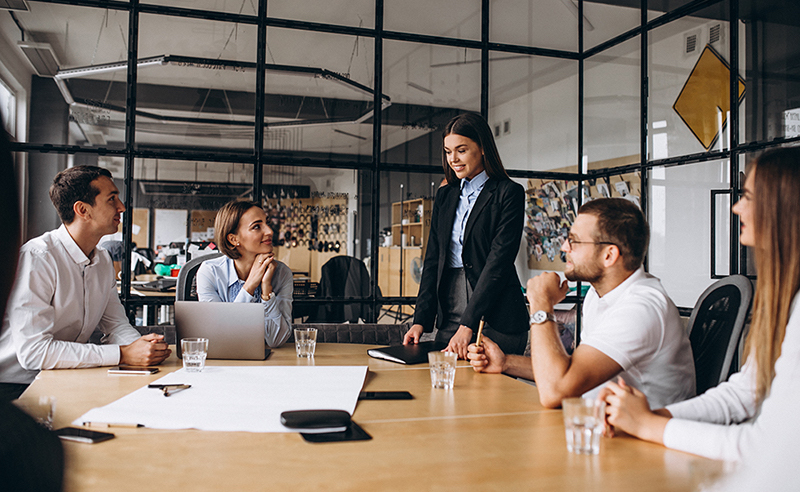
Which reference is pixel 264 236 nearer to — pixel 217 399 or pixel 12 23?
pixel 217 399

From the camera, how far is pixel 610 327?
1.53 metres

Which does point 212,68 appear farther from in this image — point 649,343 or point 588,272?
point 649,343

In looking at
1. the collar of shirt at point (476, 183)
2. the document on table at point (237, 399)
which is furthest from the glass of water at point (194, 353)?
the collar of shirt at point (476, 183)

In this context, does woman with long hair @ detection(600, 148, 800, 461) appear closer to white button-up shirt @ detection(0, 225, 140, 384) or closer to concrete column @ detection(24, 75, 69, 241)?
white button-up shirt @ detection(0, 225, 140, 384)

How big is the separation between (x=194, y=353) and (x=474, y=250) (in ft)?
4.27

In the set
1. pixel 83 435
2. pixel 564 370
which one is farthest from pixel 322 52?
pixel 83 435

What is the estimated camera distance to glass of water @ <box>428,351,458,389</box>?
165 cm

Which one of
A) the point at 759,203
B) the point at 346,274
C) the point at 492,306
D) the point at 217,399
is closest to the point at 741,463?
the point at 759,203

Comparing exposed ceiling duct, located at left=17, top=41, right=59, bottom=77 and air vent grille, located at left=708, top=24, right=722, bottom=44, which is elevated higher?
air vent grille, located at left=708, top=24, right=722, bottom=44

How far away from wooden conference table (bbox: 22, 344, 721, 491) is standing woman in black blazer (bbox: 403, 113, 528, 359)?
105 centimetres

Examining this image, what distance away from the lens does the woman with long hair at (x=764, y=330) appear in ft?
3.50

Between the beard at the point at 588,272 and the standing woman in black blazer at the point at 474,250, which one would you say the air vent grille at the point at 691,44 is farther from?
the beard at the point at 588,272

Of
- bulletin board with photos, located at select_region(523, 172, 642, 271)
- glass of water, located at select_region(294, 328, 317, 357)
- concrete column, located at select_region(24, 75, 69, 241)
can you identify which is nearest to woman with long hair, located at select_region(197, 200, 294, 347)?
glass of water, located at select_region(294, 328, 317, 357)

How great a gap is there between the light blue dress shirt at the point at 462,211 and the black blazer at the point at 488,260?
0.02 metres
